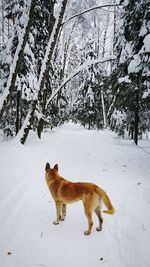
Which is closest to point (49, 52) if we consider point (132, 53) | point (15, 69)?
point (15, 69)

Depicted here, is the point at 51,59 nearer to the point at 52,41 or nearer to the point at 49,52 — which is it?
the point at 49,52

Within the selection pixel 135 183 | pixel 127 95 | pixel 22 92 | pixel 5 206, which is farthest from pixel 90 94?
pixel 5 206

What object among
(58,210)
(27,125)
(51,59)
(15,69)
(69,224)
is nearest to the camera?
(58,210)

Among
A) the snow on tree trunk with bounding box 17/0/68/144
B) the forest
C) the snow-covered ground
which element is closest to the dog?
the snow-covered ground

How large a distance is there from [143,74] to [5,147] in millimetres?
6505

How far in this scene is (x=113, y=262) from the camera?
128 inches

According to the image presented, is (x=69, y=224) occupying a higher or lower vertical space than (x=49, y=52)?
lower

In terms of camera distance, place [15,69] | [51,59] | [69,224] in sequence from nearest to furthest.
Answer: [69,224], [15,69], [51,59]

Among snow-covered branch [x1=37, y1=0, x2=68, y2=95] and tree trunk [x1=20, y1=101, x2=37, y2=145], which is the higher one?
snow-covered branch [x1=37, y1=0, x2=68, y2=95]

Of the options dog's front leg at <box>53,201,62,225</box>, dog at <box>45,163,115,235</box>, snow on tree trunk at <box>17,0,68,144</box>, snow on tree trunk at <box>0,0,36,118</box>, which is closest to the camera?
dog at <box>45,163,115,235</box>

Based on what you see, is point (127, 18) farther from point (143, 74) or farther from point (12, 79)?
point (12, 79)

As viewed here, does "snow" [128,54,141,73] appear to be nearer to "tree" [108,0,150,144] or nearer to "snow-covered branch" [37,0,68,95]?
"tree" [108,0,150,144]

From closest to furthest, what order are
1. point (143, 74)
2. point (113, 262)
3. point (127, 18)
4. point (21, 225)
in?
point (113, 262) < point (21, 225) < point (143, 74) < point (127, 18)

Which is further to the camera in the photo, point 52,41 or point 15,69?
point 52,41
